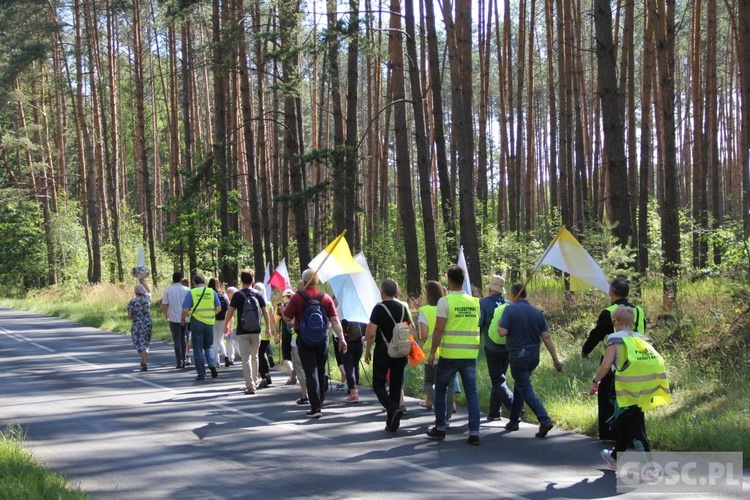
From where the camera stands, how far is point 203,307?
14.9m

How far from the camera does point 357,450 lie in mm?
8930

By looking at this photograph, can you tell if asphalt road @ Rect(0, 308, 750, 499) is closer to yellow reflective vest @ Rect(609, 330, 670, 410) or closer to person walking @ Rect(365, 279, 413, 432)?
person walking @ Rect(365, 279, 413, 432)

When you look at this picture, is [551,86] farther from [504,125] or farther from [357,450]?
[357,450]

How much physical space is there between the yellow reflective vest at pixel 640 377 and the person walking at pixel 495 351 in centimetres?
252

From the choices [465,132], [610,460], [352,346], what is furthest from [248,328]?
[465,132]

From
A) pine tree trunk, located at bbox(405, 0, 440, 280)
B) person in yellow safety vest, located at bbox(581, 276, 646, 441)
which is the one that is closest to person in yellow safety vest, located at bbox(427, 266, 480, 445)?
→ person in yellow safety vest, located at bbox(581, 276, 646, 441)

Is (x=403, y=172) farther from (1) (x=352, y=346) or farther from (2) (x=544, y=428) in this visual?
(2) (x=544, y=428)

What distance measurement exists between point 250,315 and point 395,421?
13.5 feet

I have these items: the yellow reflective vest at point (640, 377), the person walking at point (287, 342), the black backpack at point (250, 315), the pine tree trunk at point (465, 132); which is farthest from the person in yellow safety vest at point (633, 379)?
the pine tree trunk at point (465, 132)

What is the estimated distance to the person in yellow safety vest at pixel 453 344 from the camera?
30.5 ft

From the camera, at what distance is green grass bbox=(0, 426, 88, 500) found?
6617mm

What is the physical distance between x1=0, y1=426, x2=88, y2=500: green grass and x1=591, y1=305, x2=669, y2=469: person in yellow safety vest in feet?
15.9

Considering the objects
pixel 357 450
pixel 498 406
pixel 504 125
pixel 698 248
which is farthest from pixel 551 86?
pixel 357 450

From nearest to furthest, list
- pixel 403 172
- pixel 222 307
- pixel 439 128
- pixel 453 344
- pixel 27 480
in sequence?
1. pixel 27 480
2. pixel 453 344
3. pixel 222 307
4. pixel 403 172
5. pixel 439 128
